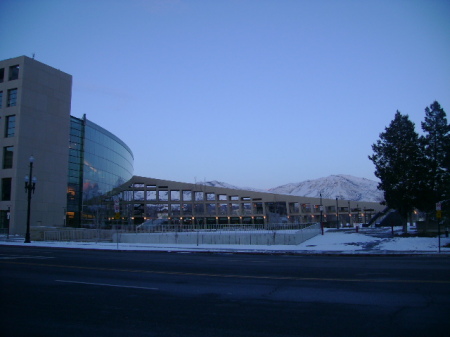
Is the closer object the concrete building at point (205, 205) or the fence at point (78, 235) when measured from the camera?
the fence at point (78, 235)

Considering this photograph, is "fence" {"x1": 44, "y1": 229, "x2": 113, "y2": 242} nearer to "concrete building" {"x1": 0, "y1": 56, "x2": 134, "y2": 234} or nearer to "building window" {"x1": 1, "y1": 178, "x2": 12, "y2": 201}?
"concrete building" {"x1": 0, "y1": 56, "x2": 134, "y2": 234}

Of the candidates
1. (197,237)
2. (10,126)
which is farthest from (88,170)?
(197,237)

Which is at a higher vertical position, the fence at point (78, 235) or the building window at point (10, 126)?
the building window at point (10, 126)

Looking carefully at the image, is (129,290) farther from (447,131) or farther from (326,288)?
(447,131)

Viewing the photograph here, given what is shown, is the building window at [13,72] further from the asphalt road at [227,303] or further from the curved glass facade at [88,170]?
A: the asphalt road at [227,303]

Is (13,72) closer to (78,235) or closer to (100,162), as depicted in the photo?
(100,162)

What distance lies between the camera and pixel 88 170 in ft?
225

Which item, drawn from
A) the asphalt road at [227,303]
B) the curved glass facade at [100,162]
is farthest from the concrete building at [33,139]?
the asphalt road at [227,303]

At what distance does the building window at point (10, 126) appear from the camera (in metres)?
54.0

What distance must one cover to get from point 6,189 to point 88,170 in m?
16.9

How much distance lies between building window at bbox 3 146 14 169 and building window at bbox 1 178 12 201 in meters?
1.98

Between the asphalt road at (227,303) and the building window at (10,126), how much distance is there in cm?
4769

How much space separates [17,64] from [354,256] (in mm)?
53645

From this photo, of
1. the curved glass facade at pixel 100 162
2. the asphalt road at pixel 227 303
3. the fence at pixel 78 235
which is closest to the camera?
the asphalt road at pixel 227 303
